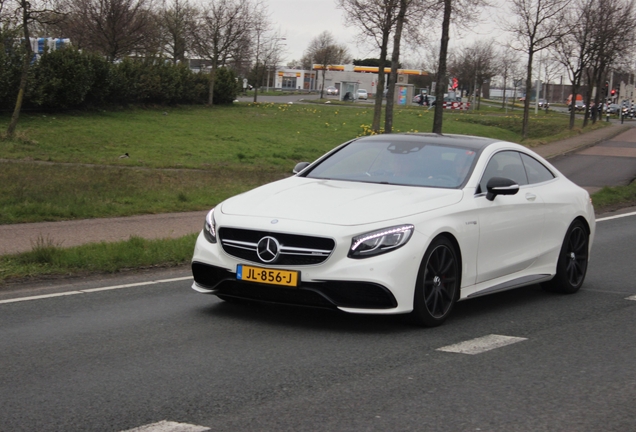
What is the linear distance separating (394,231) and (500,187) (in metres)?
1.45

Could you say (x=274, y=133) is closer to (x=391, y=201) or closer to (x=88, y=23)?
(x=88, y=23)

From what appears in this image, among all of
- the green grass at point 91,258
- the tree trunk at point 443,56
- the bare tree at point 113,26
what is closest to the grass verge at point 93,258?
the green grass at point 91,258

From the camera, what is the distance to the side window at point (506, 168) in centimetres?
814

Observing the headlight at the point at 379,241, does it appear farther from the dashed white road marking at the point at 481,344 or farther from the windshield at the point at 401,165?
the windshield at the point at 401,165

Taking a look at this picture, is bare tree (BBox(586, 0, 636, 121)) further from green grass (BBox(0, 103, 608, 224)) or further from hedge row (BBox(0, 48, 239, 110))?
hedge row (BBox(0, 48, 239, 110))

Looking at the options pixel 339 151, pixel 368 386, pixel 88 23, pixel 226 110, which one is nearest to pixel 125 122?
pixel 226 110

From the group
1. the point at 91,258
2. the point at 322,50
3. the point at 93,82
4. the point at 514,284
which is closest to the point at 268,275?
the point at 514,284

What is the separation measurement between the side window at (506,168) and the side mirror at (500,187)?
0.09 m

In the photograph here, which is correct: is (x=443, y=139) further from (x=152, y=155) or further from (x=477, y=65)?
(x=477, y=65)

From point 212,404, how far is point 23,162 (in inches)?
697

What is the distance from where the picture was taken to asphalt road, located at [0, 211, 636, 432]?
4.79m

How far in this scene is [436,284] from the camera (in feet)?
23.4

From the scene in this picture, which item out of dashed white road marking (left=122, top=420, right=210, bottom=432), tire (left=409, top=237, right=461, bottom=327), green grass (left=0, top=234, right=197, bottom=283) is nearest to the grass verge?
green grass (left=0, top=234, right=197, bottom=283)

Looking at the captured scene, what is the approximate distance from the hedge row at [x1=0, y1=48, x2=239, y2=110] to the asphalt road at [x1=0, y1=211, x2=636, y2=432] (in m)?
29.3
